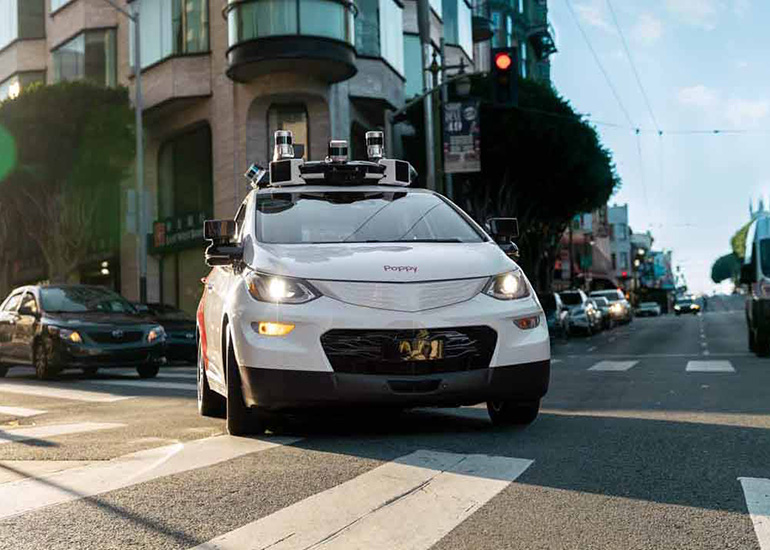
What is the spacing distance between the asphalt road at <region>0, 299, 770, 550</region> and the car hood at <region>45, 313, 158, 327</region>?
251 inches

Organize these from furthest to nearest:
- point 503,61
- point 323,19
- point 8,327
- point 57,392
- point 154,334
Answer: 1. point 323,19
2. point 503,61
3. point 8,327
4. point 154,334
5. point 57,392

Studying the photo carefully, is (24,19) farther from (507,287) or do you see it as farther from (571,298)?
(507,287)

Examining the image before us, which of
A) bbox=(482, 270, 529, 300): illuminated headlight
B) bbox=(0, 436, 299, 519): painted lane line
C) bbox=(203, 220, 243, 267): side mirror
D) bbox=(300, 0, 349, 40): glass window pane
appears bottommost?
bbox=(0, 436, 299, 519): painted lane line

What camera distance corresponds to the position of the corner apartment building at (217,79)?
30.5 meters

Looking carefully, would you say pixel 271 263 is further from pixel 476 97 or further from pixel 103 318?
pixel 476 97

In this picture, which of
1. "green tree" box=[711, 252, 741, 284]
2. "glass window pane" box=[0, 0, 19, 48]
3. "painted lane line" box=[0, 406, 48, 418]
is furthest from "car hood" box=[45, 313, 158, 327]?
"green tree" box=[711, 252, 741, 284]

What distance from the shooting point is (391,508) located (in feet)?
14.4

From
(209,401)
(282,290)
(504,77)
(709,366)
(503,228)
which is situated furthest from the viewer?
(504,77)

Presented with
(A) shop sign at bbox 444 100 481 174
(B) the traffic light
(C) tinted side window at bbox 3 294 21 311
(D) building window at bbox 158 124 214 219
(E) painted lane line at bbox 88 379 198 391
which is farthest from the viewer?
(D) building window at bbox 158 124 214 219

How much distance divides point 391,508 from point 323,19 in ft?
89.0

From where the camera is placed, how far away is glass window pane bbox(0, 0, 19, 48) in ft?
141

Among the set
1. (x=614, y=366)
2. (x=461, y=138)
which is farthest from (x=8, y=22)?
(x=614, y=366)

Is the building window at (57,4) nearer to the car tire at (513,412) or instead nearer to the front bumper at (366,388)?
the car tire at (513,412)

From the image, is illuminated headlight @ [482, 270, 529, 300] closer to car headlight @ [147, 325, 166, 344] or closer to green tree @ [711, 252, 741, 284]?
car headlight @ [147, 325, 166, 344]
